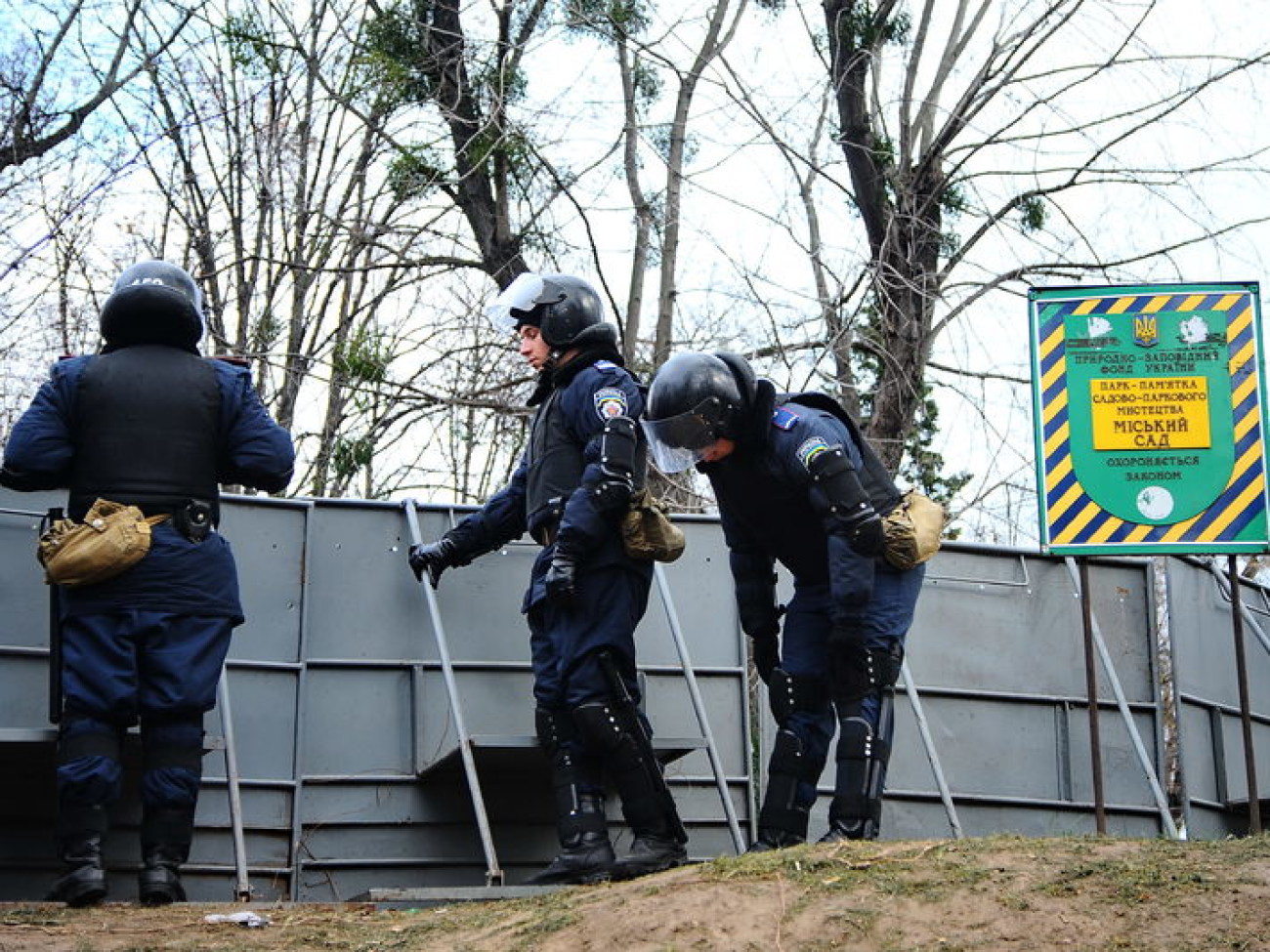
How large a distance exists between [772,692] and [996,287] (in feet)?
24.8

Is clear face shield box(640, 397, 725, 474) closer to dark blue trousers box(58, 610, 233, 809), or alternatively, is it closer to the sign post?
the sign post

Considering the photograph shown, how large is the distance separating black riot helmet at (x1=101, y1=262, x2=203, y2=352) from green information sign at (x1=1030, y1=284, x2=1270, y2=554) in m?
3.47

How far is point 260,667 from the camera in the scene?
26.7 feet

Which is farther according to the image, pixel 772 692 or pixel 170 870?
pixel 772 692

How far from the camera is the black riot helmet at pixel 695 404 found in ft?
21.8

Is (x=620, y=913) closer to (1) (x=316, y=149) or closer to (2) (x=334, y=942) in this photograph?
(2) (x=334, y=942)

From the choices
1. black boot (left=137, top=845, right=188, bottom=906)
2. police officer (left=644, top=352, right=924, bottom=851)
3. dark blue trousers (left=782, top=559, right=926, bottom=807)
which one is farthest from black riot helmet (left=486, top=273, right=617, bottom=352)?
black boot (left=137, top=845, right=188, bottom=906)

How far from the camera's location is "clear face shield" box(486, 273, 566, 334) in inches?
286

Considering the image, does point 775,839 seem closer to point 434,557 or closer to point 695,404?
point 695,404

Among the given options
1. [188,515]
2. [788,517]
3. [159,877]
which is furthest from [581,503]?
[159,877]

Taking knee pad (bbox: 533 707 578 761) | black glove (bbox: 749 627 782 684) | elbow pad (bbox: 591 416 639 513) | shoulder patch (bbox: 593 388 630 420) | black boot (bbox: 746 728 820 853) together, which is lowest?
black boot (bbox: 746 728 820 853)

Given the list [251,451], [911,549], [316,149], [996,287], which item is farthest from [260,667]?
[316,149]

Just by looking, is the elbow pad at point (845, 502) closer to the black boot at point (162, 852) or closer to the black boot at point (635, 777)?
the black boot at point (635, 777)

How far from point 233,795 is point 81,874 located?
1406 millimetres
